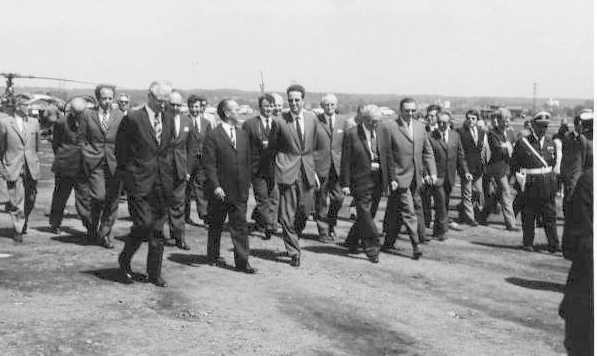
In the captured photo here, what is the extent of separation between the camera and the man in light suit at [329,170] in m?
11.9

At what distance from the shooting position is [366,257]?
10.9 m

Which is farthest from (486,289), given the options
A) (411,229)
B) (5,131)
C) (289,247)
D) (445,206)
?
(5,131)

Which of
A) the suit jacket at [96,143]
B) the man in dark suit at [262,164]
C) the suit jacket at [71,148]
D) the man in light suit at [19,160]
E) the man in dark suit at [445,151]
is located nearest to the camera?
the man in light suit at [19,160]

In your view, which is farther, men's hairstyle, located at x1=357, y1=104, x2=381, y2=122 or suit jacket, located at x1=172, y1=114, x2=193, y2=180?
men's hairstyle, located at x1=357, y1=104, x2=381, y2=122

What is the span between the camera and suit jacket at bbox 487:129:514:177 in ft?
47.0

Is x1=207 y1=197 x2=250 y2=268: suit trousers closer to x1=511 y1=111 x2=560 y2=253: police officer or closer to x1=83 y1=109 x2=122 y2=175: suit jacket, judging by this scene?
x1=83 y1=109 x2=122 y2=175: suit jacket

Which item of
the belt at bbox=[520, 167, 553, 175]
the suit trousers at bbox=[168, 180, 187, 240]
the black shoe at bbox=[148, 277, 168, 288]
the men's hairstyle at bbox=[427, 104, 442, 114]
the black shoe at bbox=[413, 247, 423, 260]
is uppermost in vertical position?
the men's hairstyle at bbox=[427, 104, 442, 114]

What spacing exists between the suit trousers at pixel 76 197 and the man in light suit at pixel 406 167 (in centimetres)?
396

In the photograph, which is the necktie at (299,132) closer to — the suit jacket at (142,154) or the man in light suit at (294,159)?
the man in light suit at (294,159)

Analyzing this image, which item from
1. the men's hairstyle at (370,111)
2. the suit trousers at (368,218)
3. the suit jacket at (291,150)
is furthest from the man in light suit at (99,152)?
the men's hairstyle at (370,111)

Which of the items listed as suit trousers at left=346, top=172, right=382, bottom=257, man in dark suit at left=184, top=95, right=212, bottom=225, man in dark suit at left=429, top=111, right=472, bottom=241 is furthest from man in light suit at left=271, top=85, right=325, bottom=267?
man in dark suit at left=429, top=111, right=472, bottom=241

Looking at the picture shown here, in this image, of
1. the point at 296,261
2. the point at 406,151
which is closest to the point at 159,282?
the point at 296,261

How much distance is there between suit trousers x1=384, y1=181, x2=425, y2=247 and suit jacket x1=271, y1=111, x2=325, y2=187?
3.85 feet

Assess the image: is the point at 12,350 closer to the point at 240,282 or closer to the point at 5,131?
the point at 240,282
